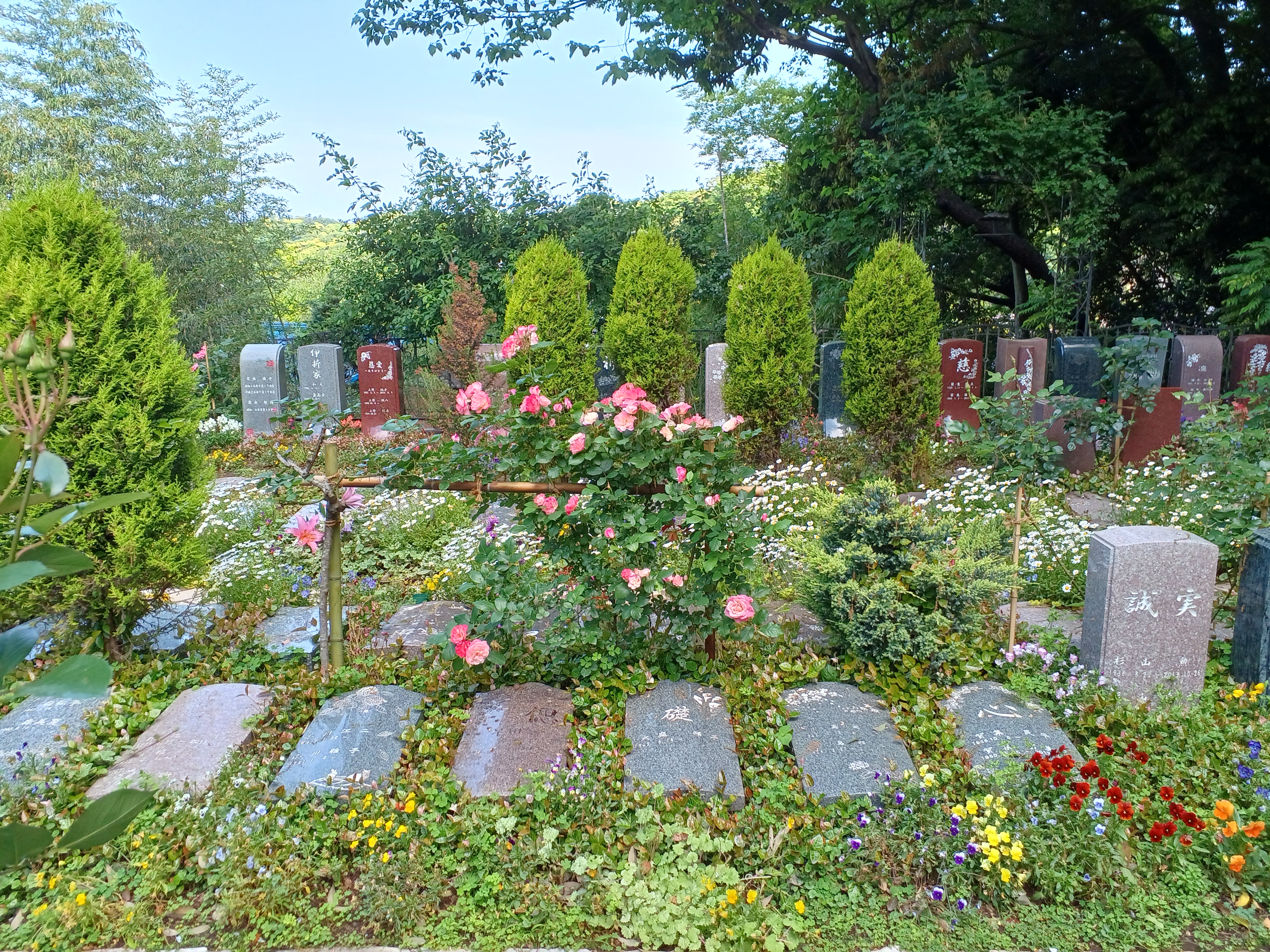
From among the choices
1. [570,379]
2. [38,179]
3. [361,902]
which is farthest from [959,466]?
[38,179]

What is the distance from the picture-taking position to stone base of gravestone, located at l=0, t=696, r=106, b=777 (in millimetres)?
3182

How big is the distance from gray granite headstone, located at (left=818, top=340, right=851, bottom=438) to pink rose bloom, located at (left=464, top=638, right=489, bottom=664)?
6.08 meters

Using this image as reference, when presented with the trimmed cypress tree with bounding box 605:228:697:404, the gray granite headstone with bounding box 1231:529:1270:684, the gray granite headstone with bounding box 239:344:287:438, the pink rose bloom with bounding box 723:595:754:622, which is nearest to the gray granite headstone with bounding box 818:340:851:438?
the trimmed cypress tree with bounding box 605:228:697:404

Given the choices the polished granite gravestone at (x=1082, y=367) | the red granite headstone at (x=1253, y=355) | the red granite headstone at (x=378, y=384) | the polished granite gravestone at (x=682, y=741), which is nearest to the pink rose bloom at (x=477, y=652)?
the polished granite gravestone at (x=682, y=741)

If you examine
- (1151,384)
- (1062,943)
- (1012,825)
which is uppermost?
(1151,384)

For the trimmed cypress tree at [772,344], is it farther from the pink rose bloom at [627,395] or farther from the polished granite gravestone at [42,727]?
the polished granite gravestone at [42,727]

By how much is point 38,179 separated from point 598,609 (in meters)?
13.2

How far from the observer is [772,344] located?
26.8ft

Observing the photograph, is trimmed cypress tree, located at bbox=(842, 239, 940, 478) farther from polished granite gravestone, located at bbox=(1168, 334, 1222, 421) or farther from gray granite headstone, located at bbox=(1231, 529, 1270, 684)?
gray granite headstone, located at bbox=(1231, 529, 1270, 684)

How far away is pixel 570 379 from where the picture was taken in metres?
9.03

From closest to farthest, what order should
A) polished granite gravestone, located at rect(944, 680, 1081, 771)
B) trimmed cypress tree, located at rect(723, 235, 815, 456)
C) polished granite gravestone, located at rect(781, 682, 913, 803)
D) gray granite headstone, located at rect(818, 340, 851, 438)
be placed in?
polished granite gravestone, located at rect(781, 682, 913, 803)
polished granite gravestone, located at rect(944, 680, 1081, 771)
trimmed cypress tree, located at rect(723, 235, 815, 456)
gray granite headstone, located at rect(818, 340, 851, 438)

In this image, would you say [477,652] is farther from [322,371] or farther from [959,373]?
[322,371]

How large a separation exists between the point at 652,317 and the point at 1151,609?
20.4 feet

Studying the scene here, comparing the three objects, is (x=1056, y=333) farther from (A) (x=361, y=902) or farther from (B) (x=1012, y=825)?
(A) (x=361, y=902)
